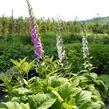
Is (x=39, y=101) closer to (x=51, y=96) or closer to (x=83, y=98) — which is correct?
(x=51, y=96)

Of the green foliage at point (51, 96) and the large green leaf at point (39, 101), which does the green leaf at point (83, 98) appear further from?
the large green leaf at point (39, 101)

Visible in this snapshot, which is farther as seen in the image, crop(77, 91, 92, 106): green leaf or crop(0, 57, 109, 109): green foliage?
crop(77, 91, 92, 106): green leaf

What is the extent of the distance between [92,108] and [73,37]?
11.8 metres

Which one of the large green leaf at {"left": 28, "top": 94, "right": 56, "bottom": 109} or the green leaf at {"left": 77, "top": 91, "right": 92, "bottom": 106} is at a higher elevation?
the large green leaf at {"left": 28, "top": 94, "right": 56, "bottom": 109}

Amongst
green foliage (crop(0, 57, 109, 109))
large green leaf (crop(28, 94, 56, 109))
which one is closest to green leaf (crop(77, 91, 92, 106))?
green foliage (crop(0, 57, 109, 109))

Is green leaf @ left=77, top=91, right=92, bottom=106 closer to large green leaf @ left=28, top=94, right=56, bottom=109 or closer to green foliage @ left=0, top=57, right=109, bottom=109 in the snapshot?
green foliage @ left=0, top=57, right=109, bottom=109

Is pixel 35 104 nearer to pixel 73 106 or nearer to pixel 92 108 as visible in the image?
pixel 73 106

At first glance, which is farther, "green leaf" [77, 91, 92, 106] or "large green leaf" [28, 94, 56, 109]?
"green leaf" [77, 91, 92, 106]

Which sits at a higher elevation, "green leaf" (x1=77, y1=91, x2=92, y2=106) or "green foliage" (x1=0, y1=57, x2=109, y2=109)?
"green foliage" (x1=0, y1=57, x2=109, y2=109)

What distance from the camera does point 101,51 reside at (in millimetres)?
8203

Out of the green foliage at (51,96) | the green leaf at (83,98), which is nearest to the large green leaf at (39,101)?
the green foliage at (51,96)

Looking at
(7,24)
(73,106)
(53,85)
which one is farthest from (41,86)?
(7,24)

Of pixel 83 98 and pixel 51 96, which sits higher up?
pixel 51 96

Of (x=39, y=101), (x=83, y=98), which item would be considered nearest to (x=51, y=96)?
(x=39, y=101)
